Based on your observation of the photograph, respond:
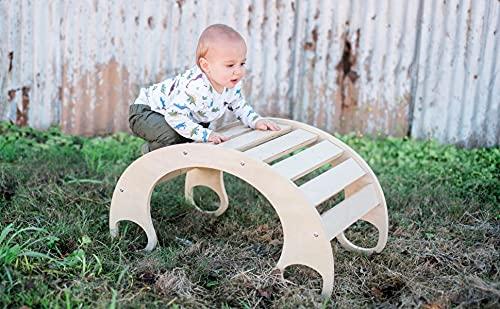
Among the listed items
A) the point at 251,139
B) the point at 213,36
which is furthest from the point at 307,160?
the point at 213,36

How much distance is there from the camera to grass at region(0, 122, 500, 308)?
337cm

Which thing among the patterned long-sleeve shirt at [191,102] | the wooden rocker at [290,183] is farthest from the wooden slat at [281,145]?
the patterned long-sleeve shirt at [191,102]

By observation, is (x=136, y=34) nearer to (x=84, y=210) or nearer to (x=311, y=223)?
(x=84, y=210)

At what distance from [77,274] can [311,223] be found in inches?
43.9

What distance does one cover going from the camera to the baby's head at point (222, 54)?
151 inches

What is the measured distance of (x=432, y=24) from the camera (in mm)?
5824

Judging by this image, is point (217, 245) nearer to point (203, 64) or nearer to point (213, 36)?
point (203, 64)

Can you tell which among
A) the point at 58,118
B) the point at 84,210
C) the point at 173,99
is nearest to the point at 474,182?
the point at 173,99

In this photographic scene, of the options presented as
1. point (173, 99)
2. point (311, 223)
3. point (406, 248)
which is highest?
point (173, 99)

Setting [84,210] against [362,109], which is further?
[362,109]

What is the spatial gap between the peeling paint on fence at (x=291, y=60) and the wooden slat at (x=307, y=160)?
6.23 ft

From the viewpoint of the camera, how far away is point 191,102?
13.1 feet

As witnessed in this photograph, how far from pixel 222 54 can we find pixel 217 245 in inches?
40.6

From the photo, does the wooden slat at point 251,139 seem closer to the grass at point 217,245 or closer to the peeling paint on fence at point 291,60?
the grass at point 217,245
